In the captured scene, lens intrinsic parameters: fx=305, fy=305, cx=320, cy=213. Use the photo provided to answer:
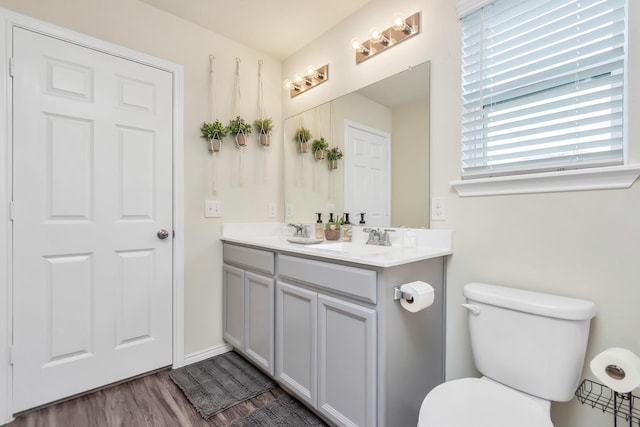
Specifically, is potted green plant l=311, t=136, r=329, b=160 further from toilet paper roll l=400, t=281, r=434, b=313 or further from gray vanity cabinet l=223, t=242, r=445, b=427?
toilet paper roll l=400, t=281, r=434, b=313

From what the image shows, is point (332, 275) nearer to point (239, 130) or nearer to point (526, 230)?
point (526, 230)

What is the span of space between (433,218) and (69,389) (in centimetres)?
228

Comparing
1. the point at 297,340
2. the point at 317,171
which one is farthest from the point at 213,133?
the point at 297,340

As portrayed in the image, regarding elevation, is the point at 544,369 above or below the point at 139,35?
below

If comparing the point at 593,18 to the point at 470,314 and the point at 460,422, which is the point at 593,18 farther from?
the point at 460,422

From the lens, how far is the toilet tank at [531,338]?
1.09 m

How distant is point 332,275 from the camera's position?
4.64ft

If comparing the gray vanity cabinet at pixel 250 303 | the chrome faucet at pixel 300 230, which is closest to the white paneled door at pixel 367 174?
the chrome faucet at pixel 300 230

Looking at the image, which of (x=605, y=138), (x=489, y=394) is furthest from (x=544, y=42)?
(x=489, y=394)

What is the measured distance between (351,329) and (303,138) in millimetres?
1627

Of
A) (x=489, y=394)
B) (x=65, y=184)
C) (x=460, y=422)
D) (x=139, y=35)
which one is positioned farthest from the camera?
(x=139, y=35)

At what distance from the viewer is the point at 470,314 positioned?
132 centimetres

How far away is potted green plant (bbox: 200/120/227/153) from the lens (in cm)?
221

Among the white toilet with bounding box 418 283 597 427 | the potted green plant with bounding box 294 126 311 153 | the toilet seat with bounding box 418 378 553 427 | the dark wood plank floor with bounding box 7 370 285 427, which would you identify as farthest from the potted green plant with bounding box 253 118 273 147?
the toilet seat with bounding box 418 378 553 427
